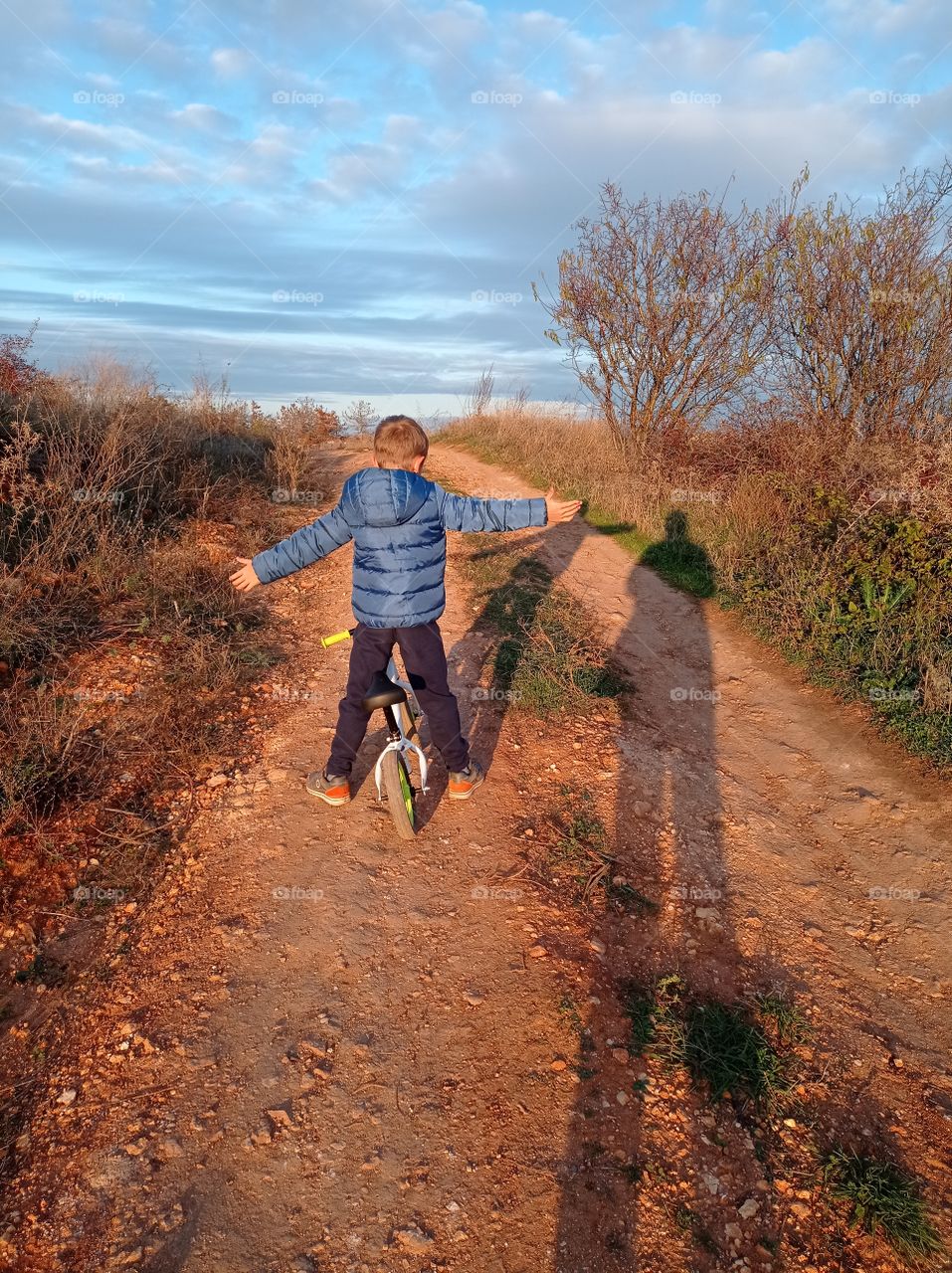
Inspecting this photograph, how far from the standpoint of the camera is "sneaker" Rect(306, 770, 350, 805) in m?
4.11

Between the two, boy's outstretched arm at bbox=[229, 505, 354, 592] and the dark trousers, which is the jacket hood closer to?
boy's outstretched arm at bbox=[229, 505, 354, 592]

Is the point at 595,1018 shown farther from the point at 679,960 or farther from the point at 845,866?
the point at 845,866

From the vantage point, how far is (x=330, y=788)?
13.5 ft

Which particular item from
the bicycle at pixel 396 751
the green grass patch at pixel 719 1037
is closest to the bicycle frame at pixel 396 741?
the bicycle at pixel 396 751

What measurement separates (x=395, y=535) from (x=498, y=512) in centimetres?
54

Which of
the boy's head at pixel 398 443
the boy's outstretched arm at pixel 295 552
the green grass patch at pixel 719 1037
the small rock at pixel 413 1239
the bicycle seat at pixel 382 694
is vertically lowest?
the small rock at pixel 413 1239

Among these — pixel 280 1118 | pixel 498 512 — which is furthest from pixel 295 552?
pixel 280 1118

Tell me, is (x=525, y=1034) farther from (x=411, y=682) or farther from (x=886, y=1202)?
(x=411, y=682)

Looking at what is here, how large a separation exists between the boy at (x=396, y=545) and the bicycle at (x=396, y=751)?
13cm

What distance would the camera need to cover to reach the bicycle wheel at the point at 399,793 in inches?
147

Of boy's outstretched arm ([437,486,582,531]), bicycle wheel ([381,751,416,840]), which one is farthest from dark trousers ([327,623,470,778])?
boy's outstretched arm ([437,486,582,531])

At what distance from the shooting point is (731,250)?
460 inches

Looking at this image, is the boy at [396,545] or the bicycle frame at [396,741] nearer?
the boy at [396,545]

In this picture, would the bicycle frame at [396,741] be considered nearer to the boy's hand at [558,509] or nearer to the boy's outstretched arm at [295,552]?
the boy's outstretched arm at [295,552]
